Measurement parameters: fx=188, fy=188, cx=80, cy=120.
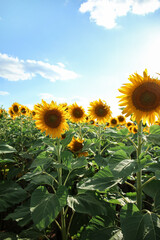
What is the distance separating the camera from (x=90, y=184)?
74.9 inches

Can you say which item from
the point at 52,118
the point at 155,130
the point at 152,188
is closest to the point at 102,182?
the point at 152,188

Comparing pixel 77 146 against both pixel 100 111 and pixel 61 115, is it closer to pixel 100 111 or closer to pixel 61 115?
pixel 61 115

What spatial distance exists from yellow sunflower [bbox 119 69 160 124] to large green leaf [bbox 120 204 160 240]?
0.99m

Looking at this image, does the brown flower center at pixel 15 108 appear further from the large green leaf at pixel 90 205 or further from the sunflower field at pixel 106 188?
the large green leaf at pixel 90 205

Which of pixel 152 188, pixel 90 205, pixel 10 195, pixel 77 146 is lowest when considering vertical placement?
pixel 10 195

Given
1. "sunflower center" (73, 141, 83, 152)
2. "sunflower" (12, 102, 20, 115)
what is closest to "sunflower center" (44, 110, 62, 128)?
"sunflower center" (73, 141, 83, 152)

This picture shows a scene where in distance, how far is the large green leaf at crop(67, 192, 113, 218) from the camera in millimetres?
1932

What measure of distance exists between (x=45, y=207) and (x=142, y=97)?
1595 mm

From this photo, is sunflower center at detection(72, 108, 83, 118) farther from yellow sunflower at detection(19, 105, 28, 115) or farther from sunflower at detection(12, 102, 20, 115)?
sunflower at detection(12, 102, 20, 115)

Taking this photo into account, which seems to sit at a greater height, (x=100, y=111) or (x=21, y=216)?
(x=100, y=111)

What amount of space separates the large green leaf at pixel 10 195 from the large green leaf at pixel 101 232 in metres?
1.10

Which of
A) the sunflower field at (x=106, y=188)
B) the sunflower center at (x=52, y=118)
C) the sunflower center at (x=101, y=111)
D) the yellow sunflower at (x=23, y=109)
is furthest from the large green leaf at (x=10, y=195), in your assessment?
the yellow sunflower at (x=23, y=109)

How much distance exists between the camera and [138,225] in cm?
164

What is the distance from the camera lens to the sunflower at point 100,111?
4.54 m
